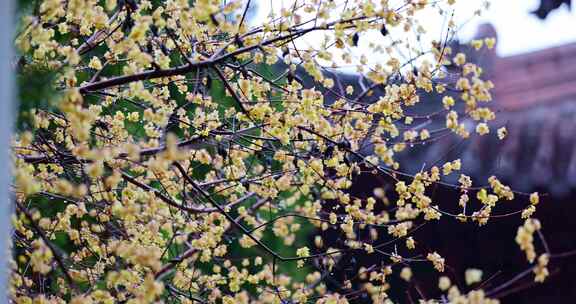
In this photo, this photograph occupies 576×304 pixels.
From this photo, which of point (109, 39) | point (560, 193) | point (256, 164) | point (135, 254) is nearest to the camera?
point (135, 254)

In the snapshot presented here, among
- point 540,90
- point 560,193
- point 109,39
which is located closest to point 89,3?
point 109,39

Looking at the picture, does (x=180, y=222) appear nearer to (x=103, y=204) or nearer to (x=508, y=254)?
(x=103, y=204)

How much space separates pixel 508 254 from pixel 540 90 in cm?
126

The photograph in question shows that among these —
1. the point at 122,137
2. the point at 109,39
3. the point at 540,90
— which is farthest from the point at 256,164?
the point at 540,90

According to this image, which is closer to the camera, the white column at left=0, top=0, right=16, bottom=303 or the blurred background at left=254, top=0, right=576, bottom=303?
the white column at left=0, top=0, right=16, bottom=303

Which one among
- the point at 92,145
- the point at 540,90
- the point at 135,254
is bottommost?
the point at 135,254

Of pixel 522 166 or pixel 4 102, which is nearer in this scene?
pixel 4 102

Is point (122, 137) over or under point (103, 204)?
over

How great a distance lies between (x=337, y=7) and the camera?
2.81 meters

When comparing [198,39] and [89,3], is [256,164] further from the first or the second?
[89,3]

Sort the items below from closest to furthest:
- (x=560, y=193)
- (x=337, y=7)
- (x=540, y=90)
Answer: (x=337, y=7)
(x=560, y=193)
(x=540, y=90)

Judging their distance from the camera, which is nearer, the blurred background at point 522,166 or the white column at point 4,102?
the white column at point 4,102

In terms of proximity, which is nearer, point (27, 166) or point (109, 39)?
point (27, 166)

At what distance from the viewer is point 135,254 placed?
241cm
